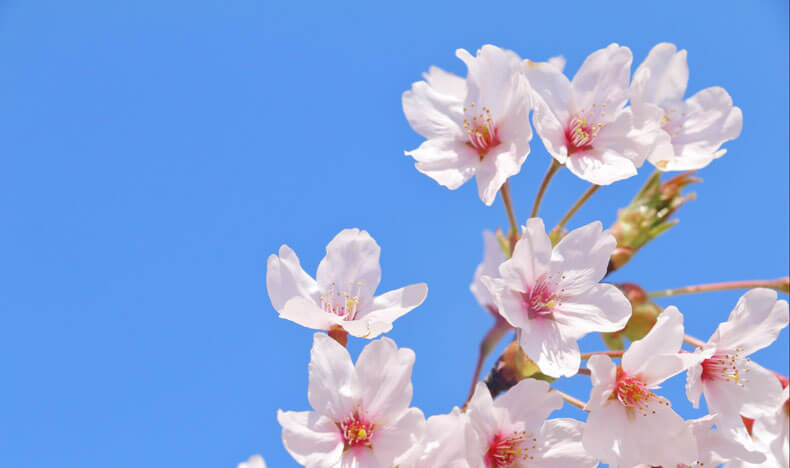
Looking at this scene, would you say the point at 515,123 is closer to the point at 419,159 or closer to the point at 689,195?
the point at 419,159

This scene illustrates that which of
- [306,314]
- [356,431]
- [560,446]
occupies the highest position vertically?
[306,314]

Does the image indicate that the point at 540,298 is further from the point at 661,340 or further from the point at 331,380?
the point at 331,380

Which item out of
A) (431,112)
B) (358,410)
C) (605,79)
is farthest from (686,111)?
(358,410)

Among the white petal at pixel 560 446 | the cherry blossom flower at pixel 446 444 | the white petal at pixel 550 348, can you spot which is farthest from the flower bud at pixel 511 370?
the cherry blossom flower at pixel 446 444

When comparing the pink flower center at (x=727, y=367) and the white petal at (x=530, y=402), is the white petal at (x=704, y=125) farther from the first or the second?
the white petal at (x=530, y=402)

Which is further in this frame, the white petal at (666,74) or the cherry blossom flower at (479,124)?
the white petal at (666,74)

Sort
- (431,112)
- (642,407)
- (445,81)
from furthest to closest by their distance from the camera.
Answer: (445,81)
(431,112)
(642,407)
